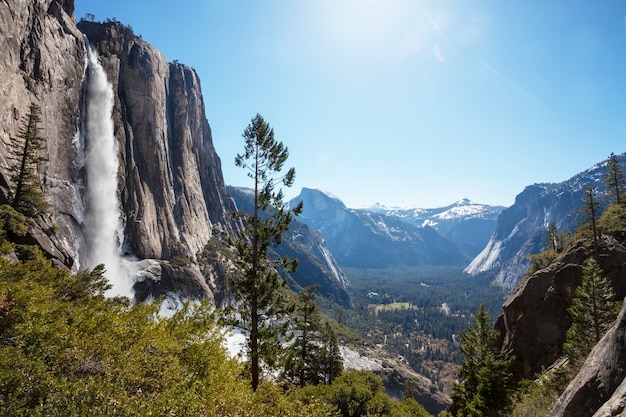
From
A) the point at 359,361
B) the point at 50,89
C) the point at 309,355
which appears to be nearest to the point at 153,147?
the point at 50,89

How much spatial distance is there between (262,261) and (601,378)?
19.2 m

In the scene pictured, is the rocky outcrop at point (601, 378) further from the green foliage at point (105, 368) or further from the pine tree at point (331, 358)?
the pine tree at point (331, 358)

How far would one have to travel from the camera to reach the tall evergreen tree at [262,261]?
2277 centimetres

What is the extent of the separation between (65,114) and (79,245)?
25687mm

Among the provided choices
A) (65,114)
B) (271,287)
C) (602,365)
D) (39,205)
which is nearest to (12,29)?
(65,114)

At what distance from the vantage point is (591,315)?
31.5m

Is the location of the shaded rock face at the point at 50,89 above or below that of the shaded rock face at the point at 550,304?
above

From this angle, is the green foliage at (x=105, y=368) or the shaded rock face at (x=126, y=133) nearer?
the green foliage at (x=105, y=368)

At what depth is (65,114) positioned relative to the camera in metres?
63.1

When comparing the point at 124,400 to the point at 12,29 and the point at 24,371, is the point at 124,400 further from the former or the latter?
the point at 12,29

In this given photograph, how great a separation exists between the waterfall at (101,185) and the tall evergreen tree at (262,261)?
5568 centimetres

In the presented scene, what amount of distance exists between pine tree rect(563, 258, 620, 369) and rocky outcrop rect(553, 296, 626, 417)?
73.3 feet

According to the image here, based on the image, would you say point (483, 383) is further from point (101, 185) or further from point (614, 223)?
point (101, 185)

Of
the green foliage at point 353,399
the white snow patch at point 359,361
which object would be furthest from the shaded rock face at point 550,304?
the white snow patch at point 359,361
